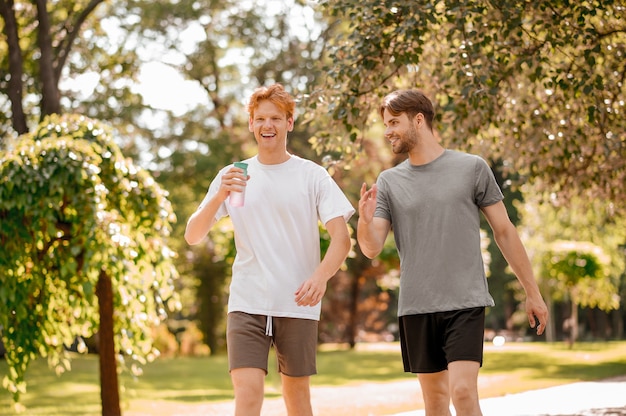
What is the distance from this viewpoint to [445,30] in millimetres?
9047

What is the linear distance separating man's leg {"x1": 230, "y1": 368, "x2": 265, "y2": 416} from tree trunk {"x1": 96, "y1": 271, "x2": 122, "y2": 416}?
4.95m

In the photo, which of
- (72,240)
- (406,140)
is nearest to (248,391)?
(406,140)

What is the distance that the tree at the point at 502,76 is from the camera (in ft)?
25.5

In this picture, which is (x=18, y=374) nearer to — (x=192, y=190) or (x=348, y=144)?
(x=348, y=144)

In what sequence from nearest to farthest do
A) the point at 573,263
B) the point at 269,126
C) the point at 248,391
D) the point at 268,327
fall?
1. the point at 248,391
2. the point at 268,327
3. the point at 269,126
4. the point at 573,263

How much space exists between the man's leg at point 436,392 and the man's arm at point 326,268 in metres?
0.83

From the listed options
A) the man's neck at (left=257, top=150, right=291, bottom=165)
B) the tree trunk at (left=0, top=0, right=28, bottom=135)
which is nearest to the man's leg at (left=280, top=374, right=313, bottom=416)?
the man's neck at (left=257, top=150, right=291, bottom=165)

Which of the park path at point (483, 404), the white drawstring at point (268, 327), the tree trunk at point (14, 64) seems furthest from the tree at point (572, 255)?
the white drawstring at point (268, 327)

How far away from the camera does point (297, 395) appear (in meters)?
4.63

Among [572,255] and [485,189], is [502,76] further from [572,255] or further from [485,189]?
[572,255]

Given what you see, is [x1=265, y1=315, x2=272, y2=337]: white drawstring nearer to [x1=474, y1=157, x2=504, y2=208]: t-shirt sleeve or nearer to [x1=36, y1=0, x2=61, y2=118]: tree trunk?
[x1=474, y1=157, x2=504, y2=208]: t-shirt sleeve

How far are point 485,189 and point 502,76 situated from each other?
12.7ft

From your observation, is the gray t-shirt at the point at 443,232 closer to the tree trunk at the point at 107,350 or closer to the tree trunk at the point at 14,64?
the tree trunk at the point at 107,350

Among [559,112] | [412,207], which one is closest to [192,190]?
[559,112]
